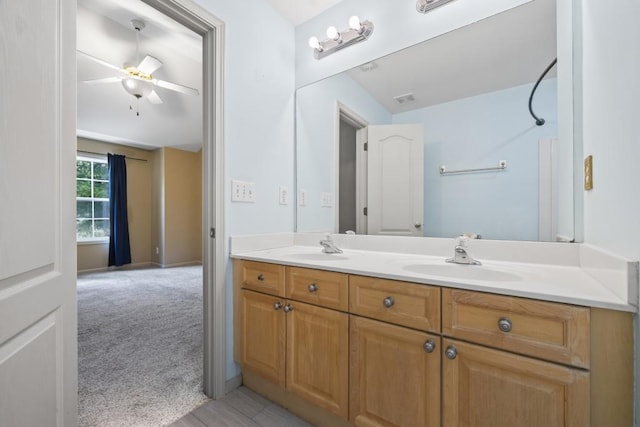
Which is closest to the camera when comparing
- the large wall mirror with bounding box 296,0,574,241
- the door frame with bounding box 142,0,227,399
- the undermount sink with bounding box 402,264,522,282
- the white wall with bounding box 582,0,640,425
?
the white wall with bounding box 582,0,640,425

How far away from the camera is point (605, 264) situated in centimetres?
80

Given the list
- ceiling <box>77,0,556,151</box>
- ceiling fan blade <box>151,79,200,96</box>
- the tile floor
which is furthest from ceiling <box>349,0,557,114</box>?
ceiling fan blade <box>151,79,200,96</box>

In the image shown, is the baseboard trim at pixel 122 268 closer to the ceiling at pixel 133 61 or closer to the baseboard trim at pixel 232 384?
the ceiling at pixel 133 61

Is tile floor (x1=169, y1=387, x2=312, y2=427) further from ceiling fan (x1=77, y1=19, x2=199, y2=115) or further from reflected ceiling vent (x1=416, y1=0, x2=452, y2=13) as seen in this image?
ceiling fan (x1=77, y1=19, x2=199, y2=115)

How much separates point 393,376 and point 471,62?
5.08ft

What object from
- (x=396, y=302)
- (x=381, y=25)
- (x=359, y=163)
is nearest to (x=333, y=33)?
(x=381, y=25)

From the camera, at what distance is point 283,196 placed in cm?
192

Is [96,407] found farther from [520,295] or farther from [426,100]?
[426,100]

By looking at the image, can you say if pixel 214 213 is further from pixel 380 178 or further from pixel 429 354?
pixel 429 354

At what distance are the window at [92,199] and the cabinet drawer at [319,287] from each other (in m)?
5.35

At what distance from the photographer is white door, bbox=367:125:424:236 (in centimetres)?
158

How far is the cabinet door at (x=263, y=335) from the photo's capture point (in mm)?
1332

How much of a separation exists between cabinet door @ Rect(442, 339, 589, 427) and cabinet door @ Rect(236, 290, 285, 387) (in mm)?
756

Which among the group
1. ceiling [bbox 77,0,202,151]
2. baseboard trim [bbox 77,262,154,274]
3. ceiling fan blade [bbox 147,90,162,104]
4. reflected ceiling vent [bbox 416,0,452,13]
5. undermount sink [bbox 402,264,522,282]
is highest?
ceiling [bbox 77,0,202,151]
